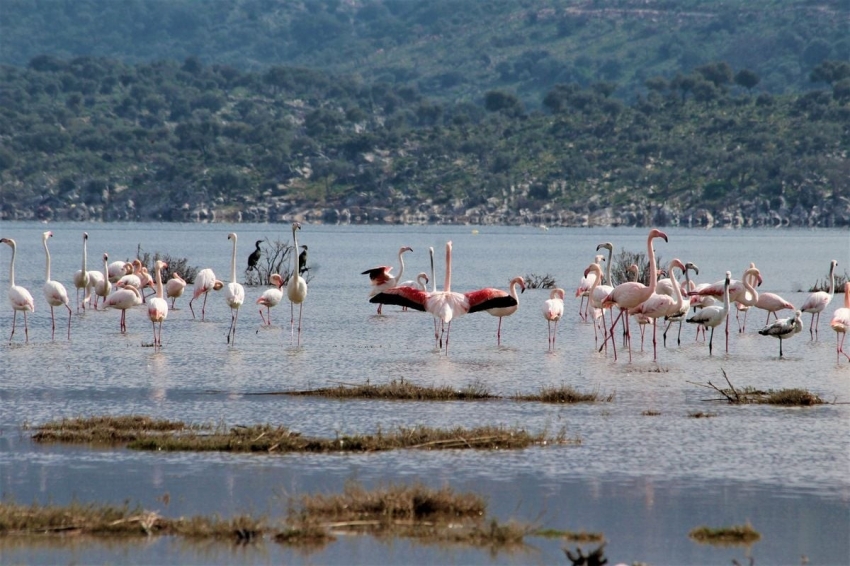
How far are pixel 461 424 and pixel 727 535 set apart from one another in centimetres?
391

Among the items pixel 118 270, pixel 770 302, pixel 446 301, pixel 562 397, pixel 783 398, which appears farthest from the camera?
pixel 118 270

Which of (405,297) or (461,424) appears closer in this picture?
(461,424)

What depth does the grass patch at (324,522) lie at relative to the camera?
7.75 m

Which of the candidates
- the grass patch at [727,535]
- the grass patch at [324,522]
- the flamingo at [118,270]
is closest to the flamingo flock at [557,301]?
the flamingo at [118,270]

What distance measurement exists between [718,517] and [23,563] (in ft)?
13.3

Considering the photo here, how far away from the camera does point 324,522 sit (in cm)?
796

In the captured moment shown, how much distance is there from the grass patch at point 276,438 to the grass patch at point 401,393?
199cm

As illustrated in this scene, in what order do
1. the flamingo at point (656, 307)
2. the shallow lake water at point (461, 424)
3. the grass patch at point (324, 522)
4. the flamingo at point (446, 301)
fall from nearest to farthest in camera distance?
the grass patch at point (324, 522) → the shallow lake water at point (461, 424) → the flamingo at point (446, 301) → the flamingo at point (656, 307)

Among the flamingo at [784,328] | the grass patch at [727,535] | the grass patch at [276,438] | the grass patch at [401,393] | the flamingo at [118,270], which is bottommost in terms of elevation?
the grass patch at [727,535]

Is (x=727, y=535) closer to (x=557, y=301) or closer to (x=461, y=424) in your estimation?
(x=461, y=424)

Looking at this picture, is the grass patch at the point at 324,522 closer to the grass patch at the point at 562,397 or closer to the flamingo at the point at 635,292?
the grass patch at the point at 562,397

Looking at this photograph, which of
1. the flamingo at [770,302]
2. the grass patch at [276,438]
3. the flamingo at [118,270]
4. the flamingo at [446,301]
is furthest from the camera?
the flamingo at [118,270]

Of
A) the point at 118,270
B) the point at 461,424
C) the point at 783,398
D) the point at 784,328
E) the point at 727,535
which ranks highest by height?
the point at 118,270

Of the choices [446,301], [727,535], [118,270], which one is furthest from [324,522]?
[118,270]
